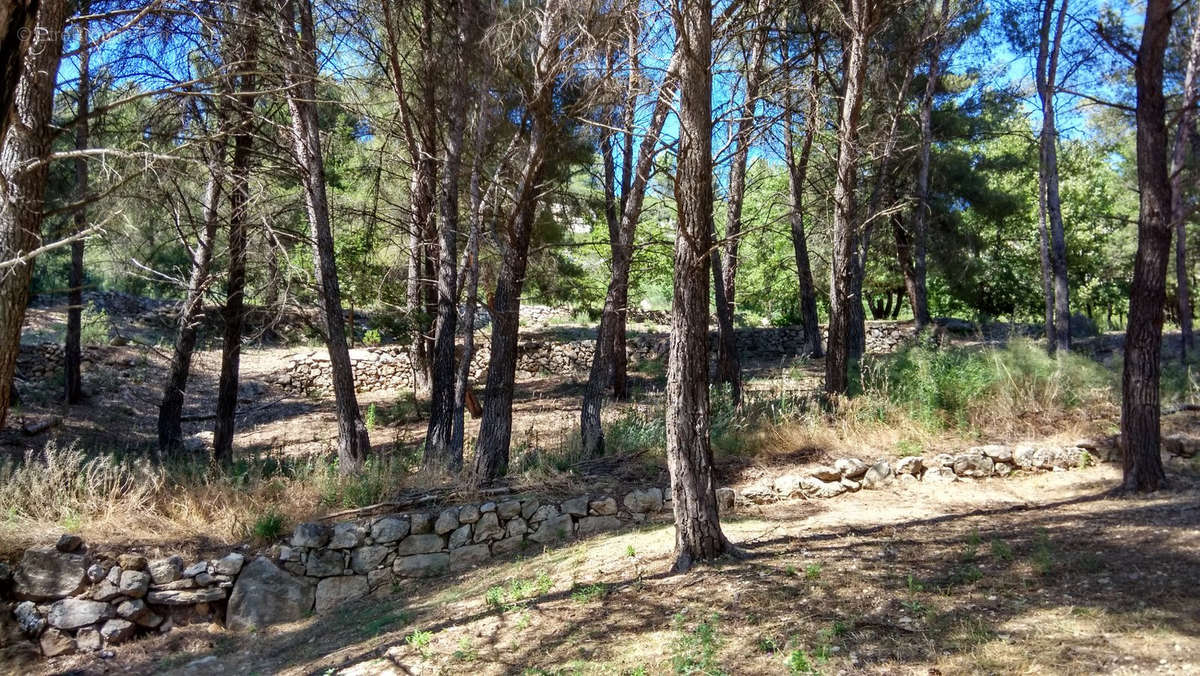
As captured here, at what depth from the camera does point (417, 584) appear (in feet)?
22.2

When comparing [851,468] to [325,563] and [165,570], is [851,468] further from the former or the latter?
[165,570]

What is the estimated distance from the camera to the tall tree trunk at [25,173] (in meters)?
4.61

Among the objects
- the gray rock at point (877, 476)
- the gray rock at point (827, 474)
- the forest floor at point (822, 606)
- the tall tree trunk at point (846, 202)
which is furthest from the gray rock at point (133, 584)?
the tall tree trunk at point (846, 202)

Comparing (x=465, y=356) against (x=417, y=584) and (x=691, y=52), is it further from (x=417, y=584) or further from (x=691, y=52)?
(x=691, y=52)

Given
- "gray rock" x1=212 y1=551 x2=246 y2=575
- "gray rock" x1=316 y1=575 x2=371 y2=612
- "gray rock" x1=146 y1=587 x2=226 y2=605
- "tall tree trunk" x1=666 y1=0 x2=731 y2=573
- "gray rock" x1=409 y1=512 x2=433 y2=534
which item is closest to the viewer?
"tall tree trunk" x1=666 y1=0 x2=731 y2=573

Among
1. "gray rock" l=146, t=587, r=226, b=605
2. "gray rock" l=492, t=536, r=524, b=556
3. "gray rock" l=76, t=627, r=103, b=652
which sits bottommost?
"gray rock" l=76, t=627, r=103, b=652

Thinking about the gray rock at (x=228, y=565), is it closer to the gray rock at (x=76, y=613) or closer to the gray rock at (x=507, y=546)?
the gray rock at (x=76, y=613)

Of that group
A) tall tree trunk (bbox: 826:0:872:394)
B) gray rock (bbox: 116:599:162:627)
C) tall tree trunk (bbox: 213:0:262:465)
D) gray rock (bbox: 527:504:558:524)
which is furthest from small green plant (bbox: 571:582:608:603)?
tall tree trunk (bbox: 213:0:262:465)

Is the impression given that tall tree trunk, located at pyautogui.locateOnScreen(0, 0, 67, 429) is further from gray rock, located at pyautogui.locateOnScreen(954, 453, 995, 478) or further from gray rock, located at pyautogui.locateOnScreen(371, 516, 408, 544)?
gray rock, located at pyautogui.locateOnScreen(954, 453, 995, 478)

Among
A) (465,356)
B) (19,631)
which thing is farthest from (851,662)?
(19,631)

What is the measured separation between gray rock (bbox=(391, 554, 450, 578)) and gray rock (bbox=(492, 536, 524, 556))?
1.47 ft

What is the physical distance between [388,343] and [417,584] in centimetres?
1312

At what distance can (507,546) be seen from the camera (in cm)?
713

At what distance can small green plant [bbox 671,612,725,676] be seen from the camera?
3791 mm
